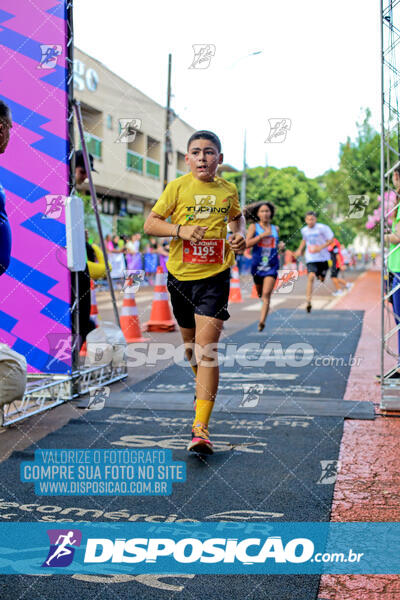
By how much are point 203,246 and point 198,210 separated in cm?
21

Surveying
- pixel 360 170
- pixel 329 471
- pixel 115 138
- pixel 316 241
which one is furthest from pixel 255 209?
pixel 360 170

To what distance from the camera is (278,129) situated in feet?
19.2

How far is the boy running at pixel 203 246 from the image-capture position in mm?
4258

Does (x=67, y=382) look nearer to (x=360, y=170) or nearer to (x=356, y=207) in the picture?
(x=356, y=207)

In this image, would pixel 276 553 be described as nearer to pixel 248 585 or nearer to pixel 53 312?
pixel 248 585

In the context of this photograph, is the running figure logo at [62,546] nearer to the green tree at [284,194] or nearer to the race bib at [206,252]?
the race bib at [206,252]

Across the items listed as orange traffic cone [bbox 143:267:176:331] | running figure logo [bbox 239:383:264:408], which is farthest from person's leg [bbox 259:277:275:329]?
running figure logo [bbox 239:383:264:408]

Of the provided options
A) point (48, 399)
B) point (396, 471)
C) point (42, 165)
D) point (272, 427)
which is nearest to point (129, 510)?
point (396, 471)

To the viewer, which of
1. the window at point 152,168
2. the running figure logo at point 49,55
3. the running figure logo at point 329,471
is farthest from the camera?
the window at point 152,168

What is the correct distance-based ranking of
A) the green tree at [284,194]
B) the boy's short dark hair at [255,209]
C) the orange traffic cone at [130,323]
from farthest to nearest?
the green tree at [284,194] < the boy's short dark hair at [255,209] < the orange traffic cone at [130,323]

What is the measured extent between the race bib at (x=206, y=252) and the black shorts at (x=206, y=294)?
0.11 meters

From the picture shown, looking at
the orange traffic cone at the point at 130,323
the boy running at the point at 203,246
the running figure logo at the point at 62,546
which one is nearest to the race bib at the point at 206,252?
the boy running at the point at 203,246

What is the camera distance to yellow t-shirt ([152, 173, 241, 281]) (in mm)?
4266

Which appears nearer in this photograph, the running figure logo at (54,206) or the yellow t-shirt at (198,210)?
the yellow t-shirt at (198,210)
